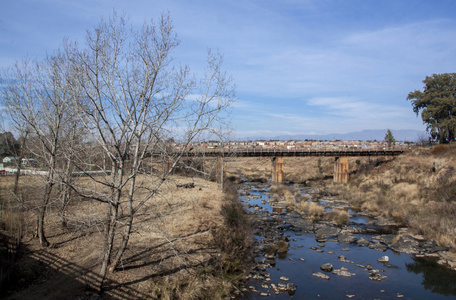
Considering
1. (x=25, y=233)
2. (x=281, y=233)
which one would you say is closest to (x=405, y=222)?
(x=281, y=233)

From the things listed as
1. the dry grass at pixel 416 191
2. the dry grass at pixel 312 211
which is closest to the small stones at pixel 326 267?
the dry grass at pixel 416 191

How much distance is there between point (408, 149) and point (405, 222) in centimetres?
2645

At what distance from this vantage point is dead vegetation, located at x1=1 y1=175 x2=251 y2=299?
31.3 feet

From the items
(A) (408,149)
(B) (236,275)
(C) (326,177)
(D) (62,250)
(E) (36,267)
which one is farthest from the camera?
(C) (326,177)

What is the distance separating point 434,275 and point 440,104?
37989mm

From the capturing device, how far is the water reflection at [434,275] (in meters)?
12.7

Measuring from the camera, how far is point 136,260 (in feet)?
37.5

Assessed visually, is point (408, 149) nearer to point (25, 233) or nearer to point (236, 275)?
point (236, 275)

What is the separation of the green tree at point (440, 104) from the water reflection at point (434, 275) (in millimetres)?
35690

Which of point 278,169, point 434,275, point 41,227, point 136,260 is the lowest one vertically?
point 434,275

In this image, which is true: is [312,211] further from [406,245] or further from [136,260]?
[136,260]

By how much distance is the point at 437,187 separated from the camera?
84.7 feet

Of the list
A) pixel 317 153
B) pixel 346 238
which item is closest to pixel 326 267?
pixel 346 238

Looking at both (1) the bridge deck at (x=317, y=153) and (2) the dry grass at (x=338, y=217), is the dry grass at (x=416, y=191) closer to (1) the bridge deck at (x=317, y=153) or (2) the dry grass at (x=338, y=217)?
(1) the bridge deck at (x=317, y=153)
